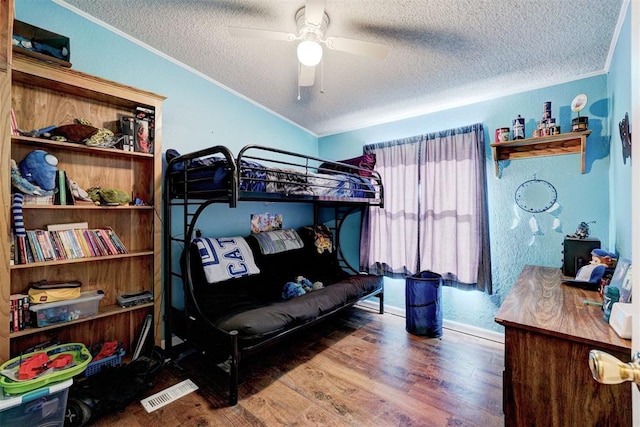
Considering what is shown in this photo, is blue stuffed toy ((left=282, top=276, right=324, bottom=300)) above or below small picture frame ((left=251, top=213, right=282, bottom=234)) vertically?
below

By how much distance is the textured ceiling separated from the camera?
63.9 inches

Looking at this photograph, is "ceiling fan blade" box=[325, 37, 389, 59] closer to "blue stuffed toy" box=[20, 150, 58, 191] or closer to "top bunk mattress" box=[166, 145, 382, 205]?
"top bunk mattress" box=[166, 145, 382, 205]

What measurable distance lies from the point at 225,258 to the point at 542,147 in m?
2.94

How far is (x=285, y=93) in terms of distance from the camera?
278 centimetres

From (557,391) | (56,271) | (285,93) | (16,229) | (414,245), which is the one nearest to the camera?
(557,391)

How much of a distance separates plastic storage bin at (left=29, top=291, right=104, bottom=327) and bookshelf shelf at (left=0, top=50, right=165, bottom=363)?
0.06 metres

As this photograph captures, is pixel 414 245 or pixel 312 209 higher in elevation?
pixel 312 209

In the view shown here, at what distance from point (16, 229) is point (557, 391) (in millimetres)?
2682

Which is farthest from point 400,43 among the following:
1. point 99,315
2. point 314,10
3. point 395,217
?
point 99,315

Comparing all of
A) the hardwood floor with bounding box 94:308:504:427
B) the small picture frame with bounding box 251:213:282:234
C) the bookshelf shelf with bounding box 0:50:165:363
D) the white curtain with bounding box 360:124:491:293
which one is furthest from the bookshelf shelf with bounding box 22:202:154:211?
the white curtain with bounding box 360:124:491:293

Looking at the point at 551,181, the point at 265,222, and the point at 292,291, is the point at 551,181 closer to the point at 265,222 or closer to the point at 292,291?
the point at 292,291

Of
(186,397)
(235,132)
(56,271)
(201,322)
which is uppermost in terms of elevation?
(235,132)

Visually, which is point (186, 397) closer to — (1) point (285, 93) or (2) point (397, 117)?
(1) point (285, 93)

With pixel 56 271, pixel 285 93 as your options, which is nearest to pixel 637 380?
pixel 56 271
